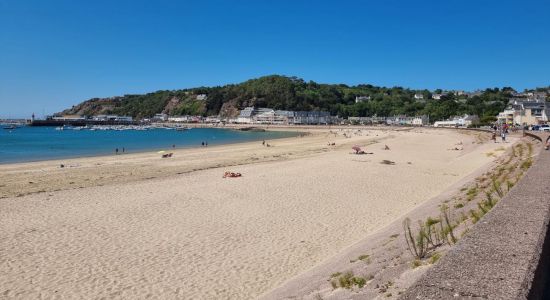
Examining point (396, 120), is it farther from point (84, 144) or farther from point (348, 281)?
point (348, 281)

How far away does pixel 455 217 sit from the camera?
31.2 feet

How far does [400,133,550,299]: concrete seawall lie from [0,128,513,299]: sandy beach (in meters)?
3.77

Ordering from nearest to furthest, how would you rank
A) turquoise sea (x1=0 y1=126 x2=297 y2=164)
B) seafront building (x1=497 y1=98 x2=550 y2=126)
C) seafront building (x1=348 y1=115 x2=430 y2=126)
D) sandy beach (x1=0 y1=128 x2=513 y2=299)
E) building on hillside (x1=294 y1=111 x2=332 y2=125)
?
sandy beach (x1=0 y1=128 x2=513 y2=299)
turquoise sea (x1=0 y1=126 x2=297 y2=164)
seafront building (x1=497 y1=98 x2=550 y2=126)
seafront building (x1=348 y1=115 x2=430 y2=126)
building on hillside (x1=294 y1=111 x2=332 y2=125)

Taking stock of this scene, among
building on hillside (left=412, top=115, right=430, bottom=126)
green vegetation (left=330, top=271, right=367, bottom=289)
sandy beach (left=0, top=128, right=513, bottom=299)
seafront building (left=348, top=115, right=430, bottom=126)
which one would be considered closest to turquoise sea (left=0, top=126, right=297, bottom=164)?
sandy beach (left=0, top=128, right=513, bottom=299)

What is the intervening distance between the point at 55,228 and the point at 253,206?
232 inches

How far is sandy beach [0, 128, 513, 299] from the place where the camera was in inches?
305

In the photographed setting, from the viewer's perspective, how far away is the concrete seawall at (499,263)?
362 cm

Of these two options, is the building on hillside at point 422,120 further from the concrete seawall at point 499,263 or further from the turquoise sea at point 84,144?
the concrete seawall at point 499,263

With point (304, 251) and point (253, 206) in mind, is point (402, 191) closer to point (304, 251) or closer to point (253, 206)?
point (253, 206)

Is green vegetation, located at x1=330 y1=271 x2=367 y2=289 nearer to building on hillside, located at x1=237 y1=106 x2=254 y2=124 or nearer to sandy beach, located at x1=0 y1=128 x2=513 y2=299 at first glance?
sandy beach, located at x1=0 y1=128 x2=513 y2=299

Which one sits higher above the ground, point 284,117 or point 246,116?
point 246,116

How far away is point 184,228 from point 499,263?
8608mm

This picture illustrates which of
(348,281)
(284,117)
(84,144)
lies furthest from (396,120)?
(348,281)

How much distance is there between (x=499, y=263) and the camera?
422 centimetres
